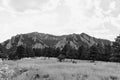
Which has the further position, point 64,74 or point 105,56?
point 105,56

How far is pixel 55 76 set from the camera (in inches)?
385

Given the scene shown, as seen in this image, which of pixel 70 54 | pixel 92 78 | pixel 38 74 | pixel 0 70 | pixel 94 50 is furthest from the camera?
pixel 70 54

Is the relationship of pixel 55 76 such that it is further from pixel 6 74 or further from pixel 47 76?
pixel 6 74

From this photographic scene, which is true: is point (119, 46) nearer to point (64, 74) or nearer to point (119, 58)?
point (119, 58)

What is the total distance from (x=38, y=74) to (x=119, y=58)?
29.0 metres

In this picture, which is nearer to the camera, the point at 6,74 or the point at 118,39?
the point at 6,74

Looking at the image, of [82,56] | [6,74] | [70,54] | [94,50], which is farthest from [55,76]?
[82,56]

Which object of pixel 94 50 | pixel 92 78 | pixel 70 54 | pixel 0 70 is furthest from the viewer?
pixel 70 54

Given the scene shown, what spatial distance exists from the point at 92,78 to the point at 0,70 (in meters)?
5.85

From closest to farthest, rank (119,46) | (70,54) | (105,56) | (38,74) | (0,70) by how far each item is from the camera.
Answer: (0,70), (38,74), (119,46), (70,54), (105,56)

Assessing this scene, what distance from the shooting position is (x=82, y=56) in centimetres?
7144

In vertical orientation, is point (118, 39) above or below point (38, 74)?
above

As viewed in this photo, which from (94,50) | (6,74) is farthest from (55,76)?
(94,50)

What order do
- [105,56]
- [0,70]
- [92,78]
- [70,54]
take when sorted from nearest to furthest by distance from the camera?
[92,78], [0,70], [70,54], [105,56]
